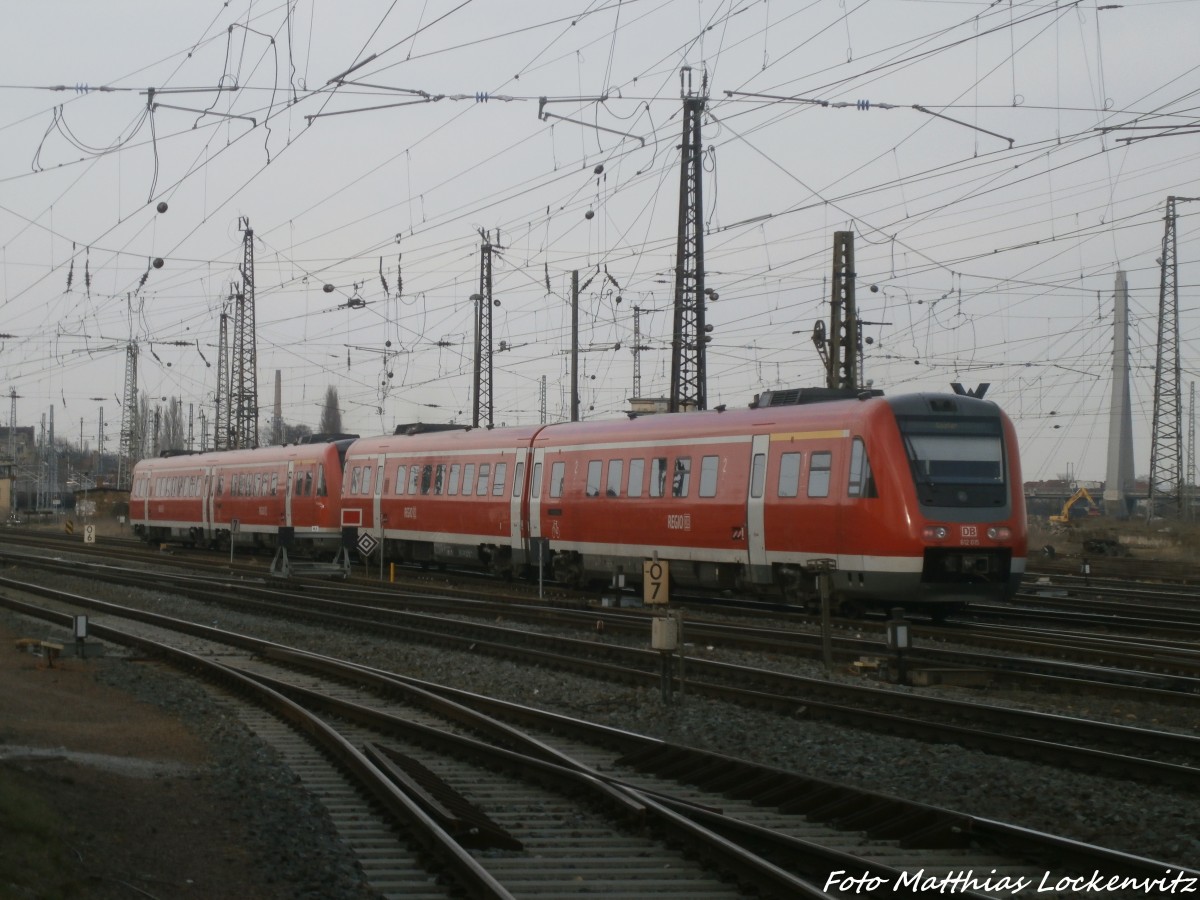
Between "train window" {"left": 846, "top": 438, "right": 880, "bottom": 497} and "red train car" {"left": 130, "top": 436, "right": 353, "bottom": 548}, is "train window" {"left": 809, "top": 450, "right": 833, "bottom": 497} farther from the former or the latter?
"red train car" {"left": 130, "top": 436, "right": 353, "bottom": 548}

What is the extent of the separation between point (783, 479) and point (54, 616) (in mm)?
12801

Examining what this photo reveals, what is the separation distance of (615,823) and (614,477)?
A: 1739 cm

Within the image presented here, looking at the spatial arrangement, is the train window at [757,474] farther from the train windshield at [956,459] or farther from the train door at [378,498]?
the train door at [378,498]

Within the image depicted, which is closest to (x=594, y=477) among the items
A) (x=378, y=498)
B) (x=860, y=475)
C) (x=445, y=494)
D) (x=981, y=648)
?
(x=445, y=494)

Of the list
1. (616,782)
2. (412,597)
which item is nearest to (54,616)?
(412,597)

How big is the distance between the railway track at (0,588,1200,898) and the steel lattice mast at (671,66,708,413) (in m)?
15.6

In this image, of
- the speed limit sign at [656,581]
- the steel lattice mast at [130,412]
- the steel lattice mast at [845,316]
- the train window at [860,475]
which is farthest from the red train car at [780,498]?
the steel lattice mast at [130,412]

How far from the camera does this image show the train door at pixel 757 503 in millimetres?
22188

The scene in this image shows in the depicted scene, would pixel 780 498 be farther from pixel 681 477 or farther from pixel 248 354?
pixel 248 354

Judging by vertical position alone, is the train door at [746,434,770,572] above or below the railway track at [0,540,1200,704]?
above

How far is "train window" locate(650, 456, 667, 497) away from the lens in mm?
24875

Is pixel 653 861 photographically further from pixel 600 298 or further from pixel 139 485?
pixel 139 485

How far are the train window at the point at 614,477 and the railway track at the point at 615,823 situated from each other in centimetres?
1294

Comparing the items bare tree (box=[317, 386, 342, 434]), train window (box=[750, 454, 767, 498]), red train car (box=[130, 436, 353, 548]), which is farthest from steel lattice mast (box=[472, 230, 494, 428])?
bare tree (box=[317, 386, 342, 434])
